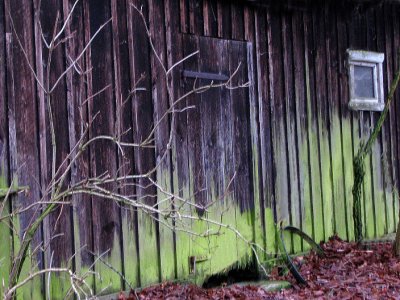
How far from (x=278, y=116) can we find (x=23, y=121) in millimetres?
3310

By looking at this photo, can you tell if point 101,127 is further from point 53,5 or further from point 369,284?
point 369,284

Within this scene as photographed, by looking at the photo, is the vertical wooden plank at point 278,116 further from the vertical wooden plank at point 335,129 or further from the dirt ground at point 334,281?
the vertical wooden plank at point 335,129

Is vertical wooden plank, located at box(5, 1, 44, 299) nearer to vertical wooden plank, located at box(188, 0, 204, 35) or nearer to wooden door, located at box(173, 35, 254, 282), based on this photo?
wooden door, located at box(173, 35, 254, 282)

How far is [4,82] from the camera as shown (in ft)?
17.7

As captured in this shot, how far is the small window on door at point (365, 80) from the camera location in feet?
29.7

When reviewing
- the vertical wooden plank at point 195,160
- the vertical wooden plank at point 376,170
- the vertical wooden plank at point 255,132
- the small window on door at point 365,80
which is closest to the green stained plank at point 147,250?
the vertical wooden plank at point 195,160

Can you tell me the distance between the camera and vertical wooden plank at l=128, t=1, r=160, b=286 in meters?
6.36

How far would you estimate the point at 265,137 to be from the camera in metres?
7.77

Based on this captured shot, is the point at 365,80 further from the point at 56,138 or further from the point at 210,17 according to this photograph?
the point at 56,138

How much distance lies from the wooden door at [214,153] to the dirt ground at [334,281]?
426 millimetres

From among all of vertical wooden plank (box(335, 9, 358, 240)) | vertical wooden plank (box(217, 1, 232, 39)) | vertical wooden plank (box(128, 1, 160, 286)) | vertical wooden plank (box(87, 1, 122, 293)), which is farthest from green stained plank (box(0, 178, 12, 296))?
vertical wooden plank (box(335, 9, 358, 240))

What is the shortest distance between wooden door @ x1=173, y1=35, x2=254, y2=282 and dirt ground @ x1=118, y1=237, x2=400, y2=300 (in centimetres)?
43

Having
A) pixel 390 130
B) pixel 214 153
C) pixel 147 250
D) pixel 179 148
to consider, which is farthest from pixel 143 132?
pixel 390 130

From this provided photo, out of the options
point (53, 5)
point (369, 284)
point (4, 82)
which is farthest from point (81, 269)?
point (369, 284)
